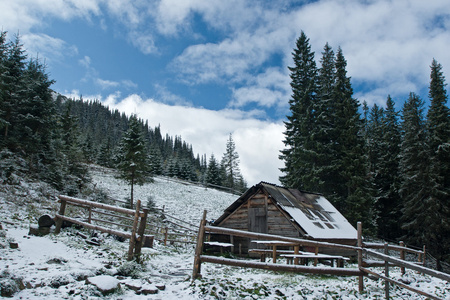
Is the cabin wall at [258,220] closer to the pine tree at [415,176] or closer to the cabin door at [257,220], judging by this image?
the cabin door at [257,220]

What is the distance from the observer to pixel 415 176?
91.5 ft

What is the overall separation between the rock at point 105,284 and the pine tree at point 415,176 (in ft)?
99.8

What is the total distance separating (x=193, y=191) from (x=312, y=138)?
24671 mm

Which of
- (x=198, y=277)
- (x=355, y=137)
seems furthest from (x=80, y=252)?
(x=355, y=137)

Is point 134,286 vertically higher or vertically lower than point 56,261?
lower

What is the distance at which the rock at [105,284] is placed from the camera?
5.49 metres

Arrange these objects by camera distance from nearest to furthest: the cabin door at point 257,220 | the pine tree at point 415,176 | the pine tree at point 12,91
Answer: the cabin door at point 257,220 → the pine tree at point 12,91 → the pine tree at point 415,176

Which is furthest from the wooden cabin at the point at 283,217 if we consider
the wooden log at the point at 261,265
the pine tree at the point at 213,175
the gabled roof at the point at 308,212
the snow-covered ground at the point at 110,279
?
the pine tree at the point at 213,175

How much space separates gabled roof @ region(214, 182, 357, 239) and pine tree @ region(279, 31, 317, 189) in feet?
24.2

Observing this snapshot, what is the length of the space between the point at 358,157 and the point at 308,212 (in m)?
12.6

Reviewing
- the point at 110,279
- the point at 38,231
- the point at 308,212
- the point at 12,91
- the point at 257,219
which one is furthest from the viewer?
the point at 12,91

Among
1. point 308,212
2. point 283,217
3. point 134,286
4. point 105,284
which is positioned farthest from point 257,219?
point 105,284

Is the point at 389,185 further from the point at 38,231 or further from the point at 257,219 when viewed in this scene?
the point at 38,231

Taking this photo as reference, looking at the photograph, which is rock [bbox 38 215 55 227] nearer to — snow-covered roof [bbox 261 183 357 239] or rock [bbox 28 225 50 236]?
rock [bbox 28 225 50 236]
